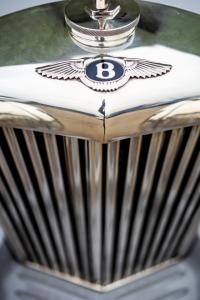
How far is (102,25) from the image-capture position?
2.00ft

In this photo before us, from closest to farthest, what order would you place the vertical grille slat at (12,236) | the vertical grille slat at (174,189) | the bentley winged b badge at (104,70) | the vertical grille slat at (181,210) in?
the bentley winged b badge at (104,70), the vertical grille slat at (174,189), the vertical grille slat at (181,210), the vertical grille slat at (12,236)

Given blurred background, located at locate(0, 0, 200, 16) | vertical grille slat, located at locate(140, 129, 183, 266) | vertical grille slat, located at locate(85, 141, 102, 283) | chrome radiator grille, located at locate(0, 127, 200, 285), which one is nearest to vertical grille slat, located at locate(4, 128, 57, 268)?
chrome radiator grille, located at locate(0, 127, 200, 285)

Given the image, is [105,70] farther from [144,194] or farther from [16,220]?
[16,220]

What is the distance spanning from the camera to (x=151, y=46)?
0.62m

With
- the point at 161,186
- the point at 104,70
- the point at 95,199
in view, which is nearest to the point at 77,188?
the point at 95,199

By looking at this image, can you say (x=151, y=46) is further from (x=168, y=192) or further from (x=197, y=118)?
(x=168, y=192)

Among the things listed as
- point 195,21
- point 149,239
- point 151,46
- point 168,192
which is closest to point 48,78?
point 151,46

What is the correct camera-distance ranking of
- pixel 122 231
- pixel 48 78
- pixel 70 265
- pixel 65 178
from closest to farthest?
pixel 48 78 → pixel 65 178 → pixel 122 231 → pixel 70 265

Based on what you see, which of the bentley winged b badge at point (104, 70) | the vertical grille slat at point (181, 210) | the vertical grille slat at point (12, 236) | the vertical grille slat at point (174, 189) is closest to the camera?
the bentley winged b badge at point (104, 70)

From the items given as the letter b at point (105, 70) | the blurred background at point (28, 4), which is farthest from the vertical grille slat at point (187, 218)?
the blurred background at point (28, 4)

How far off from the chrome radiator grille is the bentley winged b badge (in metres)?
0.10

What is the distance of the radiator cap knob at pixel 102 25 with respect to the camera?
0.61 metres

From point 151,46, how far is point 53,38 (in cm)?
15

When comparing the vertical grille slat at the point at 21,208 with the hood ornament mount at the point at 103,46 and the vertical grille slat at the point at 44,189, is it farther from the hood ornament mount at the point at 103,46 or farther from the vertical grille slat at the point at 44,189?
the hood ornament mount at the point at 103,46
